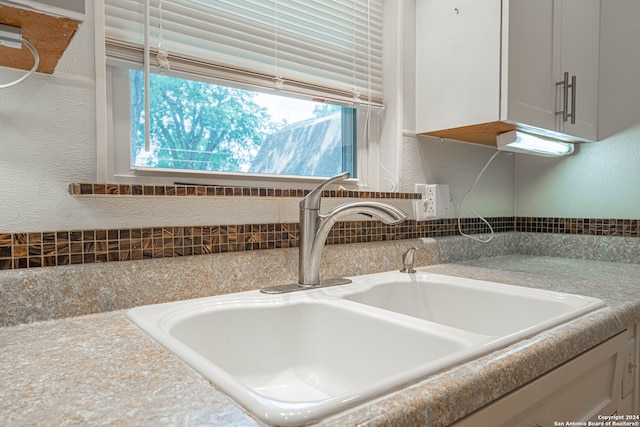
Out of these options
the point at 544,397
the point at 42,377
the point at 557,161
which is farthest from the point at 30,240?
the point at 557,161

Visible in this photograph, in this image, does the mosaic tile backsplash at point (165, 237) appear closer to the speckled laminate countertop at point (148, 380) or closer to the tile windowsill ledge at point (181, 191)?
the tile windowsill ledge at point (181, 191)

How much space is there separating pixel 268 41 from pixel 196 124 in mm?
336

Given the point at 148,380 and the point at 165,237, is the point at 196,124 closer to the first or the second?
the point at 165,237

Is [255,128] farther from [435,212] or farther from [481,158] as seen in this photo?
[481,158]

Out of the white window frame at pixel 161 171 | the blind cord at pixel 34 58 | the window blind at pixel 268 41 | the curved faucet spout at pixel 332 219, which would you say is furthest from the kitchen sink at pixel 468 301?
the blind cord at pixel 34 58

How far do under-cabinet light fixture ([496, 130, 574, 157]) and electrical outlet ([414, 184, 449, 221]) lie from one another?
27 centimetres

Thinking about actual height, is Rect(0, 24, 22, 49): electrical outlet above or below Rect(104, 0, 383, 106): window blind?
below

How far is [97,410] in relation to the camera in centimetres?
41

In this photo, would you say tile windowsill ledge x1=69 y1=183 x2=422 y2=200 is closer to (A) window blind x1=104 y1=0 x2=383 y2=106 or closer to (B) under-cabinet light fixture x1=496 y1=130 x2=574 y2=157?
(A) window blind x1=104 y1=0 x2=383 y2=106

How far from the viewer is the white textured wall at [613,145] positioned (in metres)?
1.56

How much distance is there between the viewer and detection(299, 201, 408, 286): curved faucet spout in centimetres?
97

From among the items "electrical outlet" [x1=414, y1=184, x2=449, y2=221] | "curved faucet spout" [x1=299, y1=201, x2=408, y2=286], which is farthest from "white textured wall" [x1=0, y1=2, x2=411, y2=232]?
"electrical outlet" [x1=414, y1=184, x2=449, y2=221]

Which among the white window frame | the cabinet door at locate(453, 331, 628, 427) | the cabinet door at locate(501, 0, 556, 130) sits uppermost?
the cabinet door at locate(501, 0, 556, 130)

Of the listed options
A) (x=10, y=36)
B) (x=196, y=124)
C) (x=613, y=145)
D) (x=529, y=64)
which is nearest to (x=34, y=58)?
(x=10, y=36)
